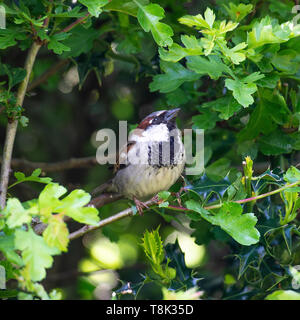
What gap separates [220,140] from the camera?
10.6ft

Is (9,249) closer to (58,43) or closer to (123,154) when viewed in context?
(58,43)

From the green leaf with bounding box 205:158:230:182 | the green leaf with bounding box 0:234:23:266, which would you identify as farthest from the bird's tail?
the green leaf with bounding box 0:234:23:266

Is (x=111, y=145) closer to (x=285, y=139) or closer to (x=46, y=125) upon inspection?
(x=46, y=125)

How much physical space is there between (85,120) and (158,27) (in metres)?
2.39

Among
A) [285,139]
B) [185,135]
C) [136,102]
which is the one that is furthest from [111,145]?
[285,139]

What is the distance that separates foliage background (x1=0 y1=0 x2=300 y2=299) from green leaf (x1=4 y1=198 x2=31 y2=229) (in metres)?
0.50

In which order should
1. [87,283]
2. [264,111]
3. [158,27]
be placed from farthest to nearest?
[87,283]
[264,111]
[158,27]

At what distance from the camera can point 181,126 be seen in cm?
358

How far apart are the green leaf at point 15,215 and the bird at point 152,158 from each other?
1450 mm

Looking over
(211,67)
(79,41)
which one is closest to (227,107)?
(211,67)

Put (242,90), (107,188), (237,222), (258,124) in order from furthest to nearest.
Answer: (107,188) → (258,124) → (242,90) → (237,222)

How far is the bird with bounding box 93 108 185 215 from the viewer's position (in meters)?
3.20

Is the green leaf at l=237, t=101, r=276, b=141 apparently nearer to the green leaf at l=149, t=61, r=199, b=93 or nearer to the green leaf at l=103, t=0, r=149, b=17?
the green leaf at l=149, t=61, r=199, b=93

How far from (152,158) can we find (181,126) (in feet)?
1.34
